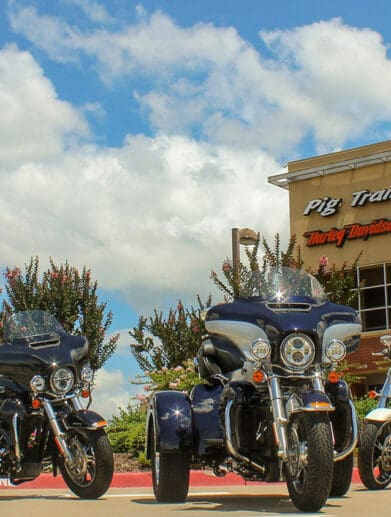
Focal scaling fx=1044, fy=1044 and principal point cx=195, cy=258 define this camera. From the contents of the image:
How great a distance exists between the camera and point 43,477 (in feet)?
43.3

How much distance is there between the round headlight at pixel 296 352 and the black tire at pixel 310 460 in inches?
18.7

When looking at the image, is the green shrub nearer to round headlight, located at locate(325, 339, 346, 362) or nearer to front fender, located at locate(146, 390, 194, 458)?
front fender, located at locate(146, 390, 194, 458)

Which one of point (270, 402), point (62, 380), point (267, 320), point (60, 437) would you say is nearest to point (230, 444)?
point (270, 402)

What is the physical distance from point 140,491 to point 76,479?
2.03m

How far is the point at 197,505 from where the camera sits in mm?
8594

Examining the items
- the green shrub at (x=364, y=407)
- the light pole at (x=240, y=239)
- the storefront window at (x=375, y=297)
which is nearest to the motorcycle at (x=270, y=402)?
the green shrub at (x=364, y=407)

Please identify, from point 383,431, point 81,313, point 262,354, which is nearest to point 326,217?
point 81,313

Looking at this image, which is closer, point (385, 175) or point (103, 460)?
point (103, 460)

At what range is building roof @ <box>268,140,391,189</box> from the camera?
1287 inches

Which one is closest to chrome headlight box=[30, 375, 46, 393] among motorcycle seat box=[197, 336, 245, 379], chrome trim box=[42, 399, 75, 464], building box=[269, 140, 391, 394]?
chrome trim box=[42, 399, 75, 464]

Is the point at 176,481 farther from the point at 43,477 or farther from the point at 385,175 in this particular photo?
the point at 385,175

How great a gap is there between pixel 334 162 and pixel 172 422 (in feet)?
84.5

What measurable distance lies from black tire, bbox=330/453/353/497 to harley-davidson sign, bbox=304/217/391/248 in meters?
24.3

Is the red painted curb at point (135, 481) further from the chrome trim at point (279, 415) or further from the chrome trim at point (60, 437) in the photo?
the chrome trim at point (279, 415)
